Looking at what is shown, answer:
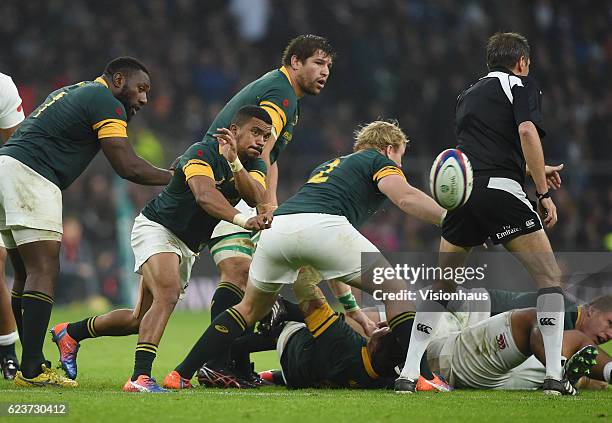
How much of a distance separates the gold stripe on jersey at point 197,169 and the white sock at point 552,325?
2301mm

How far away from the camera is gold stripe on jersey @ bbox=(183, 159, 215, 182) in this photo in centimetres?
708

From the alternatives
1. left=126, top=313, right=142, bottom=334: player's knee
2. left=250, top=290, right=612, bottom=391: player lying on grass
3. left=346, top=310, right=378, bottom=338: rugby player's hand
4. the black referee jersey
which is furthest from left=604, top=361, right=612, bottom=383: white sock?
left=126, top=313, right=142, bottom=334: player's knee

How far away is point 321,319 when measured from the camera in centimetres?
717

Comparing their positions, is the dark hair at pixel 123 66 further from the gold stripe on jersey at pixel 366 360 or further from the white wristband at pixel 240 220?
the gold stripe on jersey at pixel 366 360

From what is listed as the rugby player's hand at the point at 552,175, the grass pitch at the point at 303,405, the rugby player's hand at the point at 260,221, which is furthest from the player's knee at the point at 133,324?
the rugby player's hand at the point at 552,175

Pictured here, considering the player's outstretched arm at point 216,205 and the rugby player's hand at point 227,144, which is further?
the rugby player's hand at point 227,144

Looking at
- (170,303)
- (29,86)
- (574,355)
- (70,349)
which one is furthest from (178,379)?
(29,86)

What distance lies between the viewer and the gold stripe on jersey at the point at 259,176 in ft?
24.1

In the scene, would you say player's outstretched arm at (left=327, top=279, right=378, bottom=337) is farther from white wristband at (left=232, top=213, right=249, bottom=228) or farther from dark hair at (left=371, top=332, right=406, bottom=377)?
white wristband at (left=232, top=213, right=249, bottom=228)

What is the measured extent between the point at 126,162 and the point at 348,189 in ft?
5.09

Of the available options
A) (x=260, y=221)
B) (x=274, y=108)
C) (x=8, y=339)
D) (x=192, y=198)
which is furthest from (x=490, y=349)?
(x=8, y=339)

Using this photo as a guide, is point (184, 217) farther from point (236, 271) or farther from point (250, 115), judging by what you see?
point (250, 115)

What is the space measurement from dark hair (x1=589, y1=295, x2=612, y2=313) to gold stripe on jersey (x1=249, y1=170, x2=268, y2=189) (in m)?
2.40

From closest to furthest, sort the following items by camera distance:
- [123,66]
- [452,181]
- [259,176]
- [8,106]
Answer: [452,181], [259,176], [123,66], [8,106]
